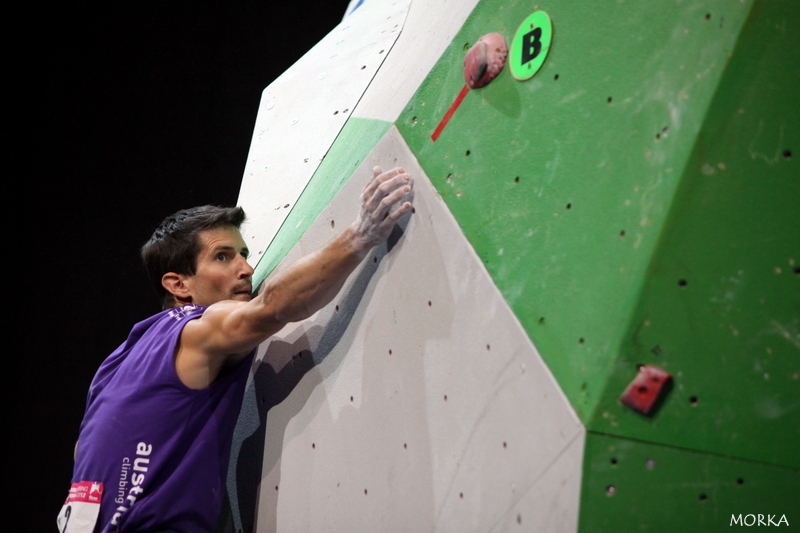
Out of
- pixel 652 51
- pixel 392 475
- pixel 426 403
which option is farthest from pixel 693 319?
pixel 392 475

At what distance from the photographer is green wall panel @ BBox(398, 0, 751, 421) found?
127cm

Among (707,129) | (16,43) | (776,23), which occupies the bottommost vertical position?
(707,129)

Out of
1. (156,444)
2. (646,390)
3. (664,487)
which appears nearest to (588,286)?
Answer: (646,390)

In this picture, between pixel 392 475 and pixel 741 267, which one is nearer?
pixel 741 267

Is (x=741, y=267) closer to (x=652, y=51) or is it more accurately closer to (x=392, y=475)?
(x=652, y=51)

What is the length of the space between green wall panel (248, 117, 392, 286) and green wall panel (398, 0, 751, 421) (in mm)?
415

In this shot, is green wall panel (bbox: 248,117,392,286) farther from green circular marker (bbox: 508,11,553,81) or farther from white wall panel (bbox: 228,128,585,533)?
green circular marker (bbox: 508,11,553,81)

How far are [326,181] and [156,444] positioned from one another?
83cm

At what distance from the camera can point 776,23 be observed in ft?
4.17

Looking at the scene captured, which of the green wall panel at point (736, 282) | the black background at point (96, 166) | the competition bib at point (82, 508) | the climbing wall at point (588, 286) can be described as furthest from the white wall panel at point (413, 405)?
the black background at point (96, 166)

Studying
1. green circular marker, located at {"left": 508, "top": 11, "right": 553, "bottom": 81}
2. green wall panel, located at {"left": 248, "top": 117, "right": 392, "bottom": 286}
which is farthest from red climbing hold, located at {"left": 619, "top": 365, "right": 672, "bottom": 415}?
green wall panel, located at {"left": 248, "top": 117, "right": 392, "bottom": 286}

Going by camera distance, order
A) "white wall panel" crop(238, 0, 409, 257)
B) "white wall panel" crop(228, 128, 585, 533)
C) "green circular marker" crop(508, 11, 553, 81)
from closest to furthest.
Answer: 1. "white wall panel" crop(228, 128, 585, 533)
2. "green circular marker" crop(508, 11, 553, 81)
3. "white wall panel" crop(238, 0, 409, 257)

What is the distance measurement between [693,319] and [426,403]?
0.57 metres

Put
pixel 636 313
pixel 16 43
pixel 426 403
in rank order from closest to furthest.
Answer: pixel 636 313 → pixel 426 403 → pixel 16 43
